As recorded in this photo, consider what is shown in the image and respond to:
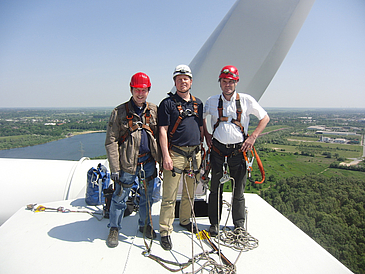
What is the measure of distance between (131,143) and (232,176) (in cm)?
121

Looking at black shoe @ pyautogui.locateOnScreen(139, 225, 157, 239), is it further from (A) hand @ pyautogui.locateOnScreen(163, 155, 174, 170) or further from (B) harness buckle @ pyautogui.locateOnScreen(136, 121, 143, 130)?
(B) harness buckle @ pyautogui.locateOnScreen(136, 121, 143, 130)

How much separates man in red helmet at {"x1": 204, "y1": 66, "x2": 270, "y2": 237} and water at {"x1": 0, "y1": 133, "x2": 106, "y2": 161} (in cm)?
3947

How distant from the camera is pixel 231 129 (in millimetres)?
2221

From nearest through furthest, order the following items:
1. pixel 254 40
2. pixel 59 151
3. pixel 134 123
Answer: pixel 134 123, pixel 254 40, pixel 59 151

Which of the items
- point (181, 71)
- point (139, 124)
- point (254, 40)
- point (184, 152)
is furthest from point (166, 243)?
point (254, 40)

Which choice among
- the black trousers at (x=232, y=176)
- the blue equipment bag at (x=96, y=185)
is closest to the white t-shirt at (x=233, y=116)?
the black trousers at (x=232, y=176)

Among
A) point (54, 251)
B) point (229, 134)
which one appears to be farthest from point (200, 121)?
point (54, 251)

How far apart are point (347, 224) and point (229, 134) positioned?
42385 millimetres

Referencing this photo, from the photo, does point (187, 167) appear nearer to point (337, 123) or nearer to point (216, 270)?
point (216, 270)

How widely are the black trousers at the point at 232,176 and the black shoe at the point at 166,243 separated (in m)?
0.58

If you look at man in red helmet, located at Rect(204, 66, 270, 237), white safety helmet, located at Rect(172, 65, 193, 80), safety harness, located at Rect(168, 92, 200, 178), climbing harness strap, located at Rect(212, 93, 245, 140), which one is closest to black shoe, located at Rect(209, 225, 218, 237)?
man in red helmet, located at Rect(204, 66, 270, 237)

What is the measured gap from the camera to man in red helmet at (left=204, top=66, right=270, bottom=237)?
7.29ft

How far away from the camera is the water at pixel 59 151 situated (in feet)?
133

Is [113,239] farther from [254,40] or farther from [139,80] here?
[254,40]
